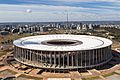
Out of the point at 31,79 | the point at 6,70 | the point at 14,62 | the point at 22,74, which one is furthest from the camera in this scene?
the point at 14,62

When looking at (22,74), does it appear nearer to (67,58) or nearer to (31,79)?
(31,79)

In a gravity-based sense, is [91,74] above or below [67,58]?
below

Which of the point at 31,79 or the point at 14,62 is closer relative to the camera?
the point at 31,79

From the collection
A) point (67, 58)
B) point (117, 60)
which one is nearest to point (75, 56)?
point (67, 58)

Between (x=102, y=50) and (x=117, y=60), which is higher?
(x=102, y=50)

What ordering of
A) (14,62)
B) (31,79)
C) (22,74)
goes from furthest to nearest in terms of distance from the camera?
(14,62) → (22,74) → (31,79)

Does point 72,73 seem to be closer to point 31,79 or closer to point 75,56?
point 75,56

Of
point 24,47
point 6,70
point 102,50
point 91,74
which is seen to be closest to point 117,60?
point 102,50

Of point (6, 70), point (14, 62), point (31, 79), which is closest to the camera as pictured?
point (31, 79)

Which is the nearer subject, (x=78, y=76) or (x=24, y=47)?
(x=78, y=76)
